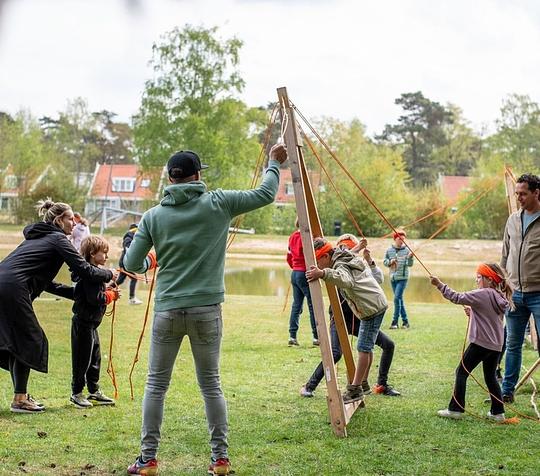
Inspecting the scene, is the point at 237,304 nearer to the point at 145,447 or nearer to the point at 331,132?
the point at 145,447

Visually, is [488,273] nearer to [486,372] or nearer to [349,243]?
[486,372]

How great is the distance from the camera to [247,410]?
306 inches

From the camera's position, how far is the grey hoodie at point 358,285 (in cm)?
730

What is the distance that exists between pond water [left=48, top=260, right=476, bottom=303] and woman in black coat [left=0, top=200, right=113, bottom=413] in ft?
49.2

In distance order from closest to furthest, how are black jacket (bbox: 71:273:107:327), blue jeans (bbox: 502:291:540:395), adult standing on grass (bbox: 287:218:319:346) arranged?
black jacket (bbox: 71:273:107:327), blue jeans (bbox: 502:291:540:395), adult standing on grass (bbox: 287:218:319:346)

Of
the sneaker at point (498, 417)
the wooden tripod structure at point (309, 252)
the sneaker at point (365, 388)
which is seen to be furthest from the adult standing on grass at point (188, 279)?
the sneaker at point (498, 417)

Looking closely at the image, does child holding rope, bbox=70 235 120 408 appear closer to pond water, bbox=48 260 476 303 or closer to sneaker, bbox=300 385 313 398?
sneaker, bbox=300 385 313 398


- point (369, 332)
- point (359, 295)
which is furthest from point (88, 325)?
point (369, 332)

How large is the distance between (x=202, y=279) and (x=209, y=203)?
52 cm

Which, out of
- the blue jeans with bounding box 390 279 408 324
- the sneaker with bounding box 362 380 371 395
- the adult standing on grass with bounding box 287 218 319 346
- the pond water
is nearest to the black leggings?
the sneaker with bounding box 362 380 371 395

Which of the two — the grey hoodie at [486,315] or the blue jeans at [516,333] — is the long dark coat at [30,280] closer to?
the grey hoodie at [486,315]

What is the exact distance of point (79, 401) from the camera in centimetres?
784

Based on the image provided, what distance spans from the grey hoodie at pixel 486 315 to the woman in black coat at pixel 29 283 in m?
3.34

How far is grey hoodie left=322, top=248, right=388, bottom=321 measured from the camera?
730 cm
